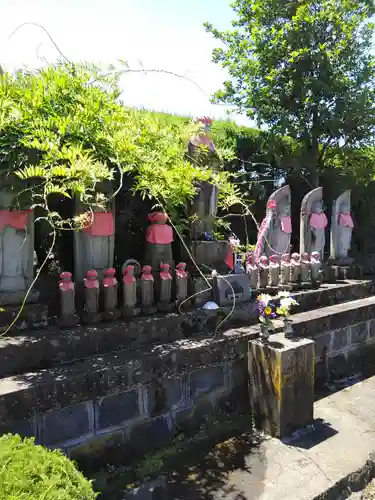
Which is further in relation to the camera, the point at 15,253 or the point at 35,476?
the point at 15,253

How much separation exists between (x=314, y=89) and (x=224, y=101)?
7.91 ft

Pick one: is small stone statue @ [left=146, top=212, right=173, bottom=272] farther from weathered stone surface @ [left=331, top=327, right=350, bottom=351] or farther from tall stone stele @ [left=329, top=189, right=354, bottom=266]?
tall stone stele @ [left=329, top=189, right=354, bottom=266]

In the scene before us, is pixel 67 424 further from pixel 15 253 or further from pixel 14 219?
pixel 14 219

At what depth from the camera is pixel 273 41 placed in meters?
9.82

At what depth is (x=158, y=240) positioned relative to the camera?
14.7 ft

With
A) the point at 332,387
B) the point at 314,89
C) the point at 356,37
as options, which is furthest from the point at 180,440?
the point at 356,37

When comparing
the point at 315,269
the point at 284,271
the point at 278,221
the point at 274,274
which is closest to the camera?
the point at 274,274

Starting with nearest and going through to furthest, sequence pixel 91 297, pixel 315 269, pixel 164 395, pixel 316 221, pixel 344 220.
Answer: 1. pixel 164 395
2. pixel 91 297
3. pixel 315 269
4. pixel 316 221
5. pixel 344 220

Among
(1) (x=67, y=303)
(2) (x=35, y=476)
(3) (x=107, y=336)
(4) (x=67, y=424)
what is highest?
(1) (x=67, y=303)

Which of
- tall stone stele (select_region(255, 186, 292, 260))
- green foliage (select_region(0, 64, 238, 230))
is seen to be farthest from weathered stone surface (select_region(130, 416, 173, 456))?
tall stone stele (select_region(255, 186, 292, 260))

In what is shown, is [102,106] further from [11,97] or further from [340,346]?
[340,346]

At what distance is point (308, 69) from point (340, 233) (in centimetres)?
457

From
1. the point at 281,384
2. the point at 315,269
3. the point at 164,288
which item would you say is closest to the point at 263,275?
the point at 315,269

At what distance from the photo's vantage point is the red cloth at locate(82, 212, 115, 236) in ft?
13.3
